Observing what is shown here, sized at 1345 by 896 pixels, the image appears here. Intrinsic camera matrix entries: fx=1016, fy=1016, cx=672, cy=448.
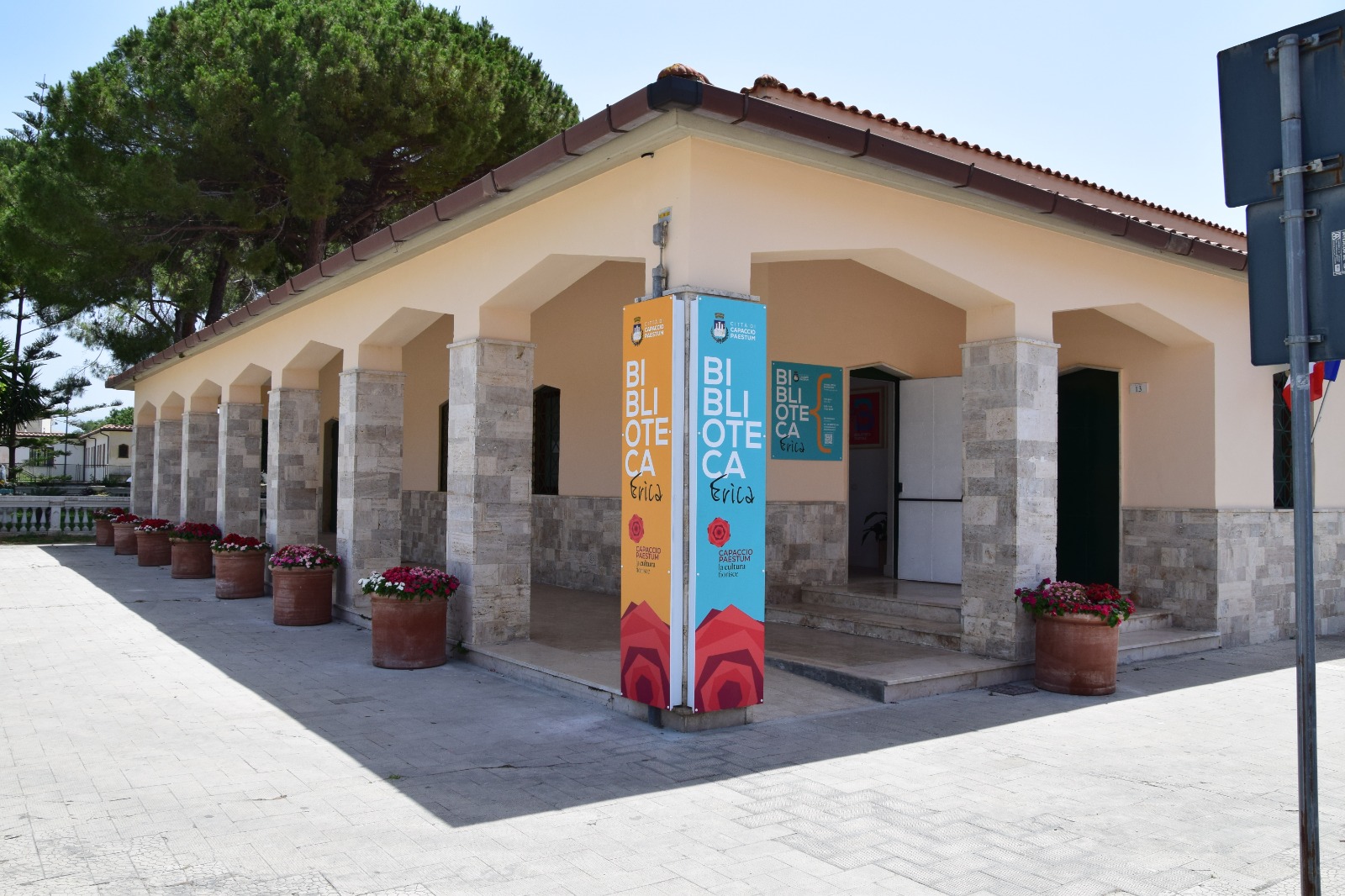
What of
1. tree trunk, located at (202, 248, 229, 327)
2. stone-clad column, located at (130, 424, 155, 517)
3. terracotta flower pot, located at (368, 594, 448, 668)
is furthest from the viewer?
tree trunk, located at (202, 248, 229, 327)

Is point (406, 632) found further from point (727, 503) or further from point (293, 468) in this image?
point (293, 468)

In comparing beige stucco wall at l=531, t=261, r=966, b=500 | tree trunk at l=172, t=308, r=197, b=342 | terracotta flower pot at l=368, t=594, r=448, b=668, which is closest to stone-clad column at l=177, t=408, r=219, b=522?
beige stucco wall at l=531, t=261, r=966, b=500

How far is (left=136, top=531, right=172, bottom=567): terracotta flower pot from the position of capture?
55.0 feet

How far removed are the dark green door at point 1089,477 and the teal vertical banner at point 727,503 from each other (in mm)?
5423

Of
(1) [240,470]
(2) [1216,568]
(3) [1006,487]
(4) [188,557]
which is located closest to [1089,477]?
(2) [1216,568]

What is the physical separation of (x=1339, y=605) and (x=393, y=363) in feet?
35.8

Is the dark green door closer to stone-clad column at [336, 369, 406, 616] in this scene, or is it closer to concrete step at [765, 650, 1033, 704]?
concrete step at [765, 650, 1033, 704]

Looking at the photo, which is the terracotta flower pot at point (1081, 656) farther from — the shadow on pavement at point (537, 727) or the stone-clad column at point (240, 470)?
the stone-clad column at point (240, 470)

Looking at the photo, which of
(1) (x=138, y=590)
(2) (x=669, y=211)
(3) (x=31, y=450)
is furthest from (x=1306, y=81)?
(3) (x=31, y=450)

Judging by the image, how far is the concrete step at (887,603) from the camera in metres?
9.27

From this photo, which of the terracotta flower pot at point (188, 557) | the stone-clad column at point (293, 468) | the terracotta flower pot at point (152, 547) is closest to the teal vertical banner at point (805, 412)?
the stone-clad column at point (293, 468)

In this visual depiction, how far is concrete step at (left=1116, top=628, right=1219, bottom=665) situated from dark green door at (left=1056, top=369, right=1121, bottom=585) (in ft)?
3.33

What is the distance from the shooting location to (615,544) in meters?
12.4

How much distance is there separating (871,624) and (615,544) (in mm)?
4084
